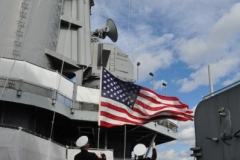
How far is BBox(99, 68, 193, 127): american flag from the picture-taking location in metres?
9.59

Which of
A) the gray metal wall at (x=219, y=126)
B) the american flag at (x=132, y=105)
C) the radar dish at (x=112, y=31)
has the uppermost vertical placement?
the radar dish at (x=112, y=31)

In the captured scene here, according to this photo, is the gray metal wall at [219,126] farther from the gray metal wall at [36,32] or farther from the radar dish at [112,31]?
the radar dish at [112,31]

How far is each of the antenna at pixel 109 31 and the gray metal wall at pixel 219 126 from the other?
63.3 feet

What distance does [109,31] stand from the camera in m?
27.4

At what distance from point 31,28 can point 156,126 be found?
10.3m

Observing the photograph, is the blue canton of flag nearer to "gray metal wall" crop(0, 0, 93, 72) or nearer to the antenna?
"gray metal wall" crop(0, 0, 93, 72)

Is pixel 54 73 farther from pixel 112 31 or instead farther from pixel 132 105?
pixel 112 31

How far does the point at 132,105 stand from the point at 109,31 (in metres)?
17.9

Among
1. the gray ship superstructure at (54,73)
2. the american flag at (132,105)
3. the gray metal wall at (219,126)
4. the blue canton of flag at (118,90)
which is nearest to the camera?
the gray metal wall at (219,126)

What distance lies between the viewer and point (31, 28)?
724 inches

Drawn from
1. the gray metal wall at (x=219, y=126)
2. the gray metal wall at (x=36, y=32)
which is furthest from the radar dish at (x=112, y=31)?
the gray metal wall at (x=219, y=126)

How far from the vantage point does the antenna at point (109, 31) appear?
2680cm

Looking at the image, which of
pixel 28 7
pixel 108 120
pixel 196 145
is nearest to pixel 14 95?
pixel 28 7

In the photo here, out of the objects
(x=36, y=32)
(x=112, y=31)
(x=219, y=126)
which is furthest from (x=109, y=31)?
(x=219, y=126)
